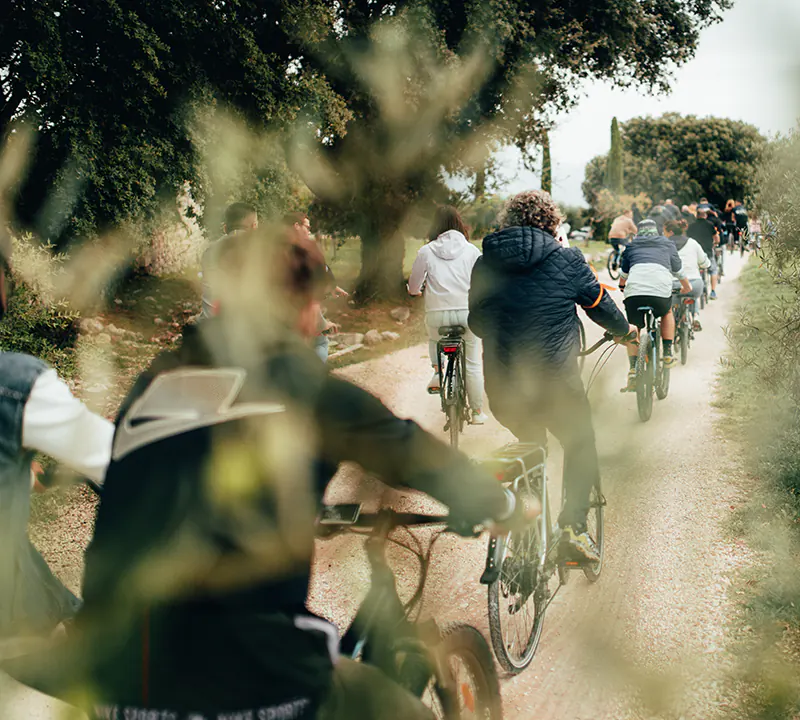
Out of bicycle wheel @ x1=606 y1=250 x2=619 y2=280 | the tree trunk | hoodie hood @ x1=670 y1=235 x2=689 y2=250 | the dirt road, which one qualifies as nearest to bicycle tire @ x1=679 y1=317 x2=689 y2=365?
hoodie hood @ x1=670 y1=235 x2=689 y2=250

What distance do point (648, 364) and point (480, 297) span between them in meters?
4.18

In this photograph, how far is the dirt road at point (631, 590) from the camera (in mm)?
3682

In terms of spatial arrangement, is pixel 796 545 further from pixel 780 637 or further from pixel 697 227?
pixel 697 227

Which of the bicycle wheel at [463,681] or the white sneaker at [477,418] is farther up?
the bicycle wheel at [463,681]

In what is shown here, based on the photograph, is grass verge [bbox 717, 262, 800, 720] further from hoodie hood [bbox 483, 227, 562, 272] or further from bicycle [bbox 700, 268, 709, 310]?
bicycle [bbox 700, 268, 709, 310]

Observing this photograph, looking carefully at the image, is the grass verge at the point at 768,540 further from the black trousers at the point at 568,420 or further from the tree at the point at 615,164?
the tree at the point at 615,164

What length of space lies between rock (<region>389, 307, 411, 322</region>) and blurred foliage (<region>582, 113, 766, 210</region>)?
2432 inches

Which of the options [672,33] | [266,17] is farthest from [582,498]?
A: [672,33]

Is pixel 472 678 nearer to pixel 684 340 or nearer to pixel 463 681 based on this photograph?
pixel 463 681

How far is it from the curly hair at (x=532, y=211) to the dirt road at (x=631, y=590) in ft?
6.84

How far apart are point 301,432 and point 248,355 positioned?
19 cm

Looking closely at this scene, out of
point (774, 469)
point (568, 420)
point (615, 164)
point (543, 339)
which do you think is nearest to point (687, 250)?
point (774, 469)

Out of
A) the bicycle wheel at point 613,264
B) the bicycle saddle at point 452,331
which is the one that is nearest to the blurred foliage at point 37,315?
the bicycle saddle at point 452,331

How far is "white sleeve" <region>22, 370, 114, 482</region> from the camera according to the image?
201cm
